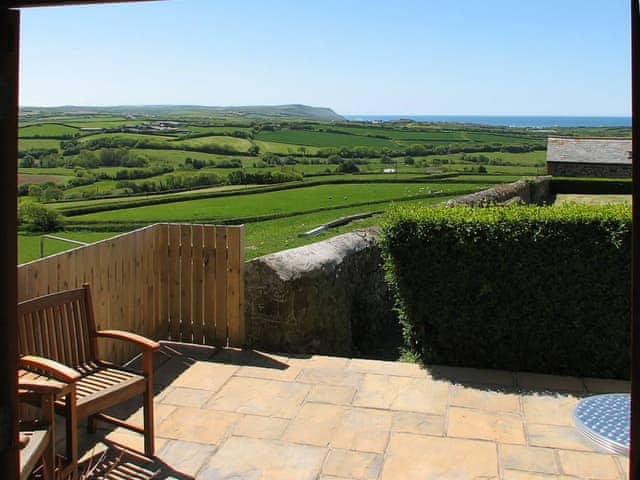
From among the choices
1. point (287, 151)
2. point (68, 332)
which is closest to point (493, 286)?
point (68, 332)

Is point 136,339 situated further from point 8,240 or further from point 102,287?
point 8,240

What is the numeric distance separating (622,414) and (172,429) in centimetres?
310

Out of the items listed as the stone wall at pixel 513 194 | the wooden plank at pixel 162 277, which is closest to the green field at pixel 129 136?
the stone wall at pixel 513 194

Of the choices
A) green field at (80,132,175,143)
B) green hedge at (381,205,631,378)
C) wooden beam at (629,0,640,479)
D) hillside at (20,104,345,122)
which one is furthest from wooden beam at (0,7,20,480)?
hillside at (20,104,345,122)

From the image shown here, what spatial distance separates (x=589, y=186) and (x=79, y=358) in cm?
2703

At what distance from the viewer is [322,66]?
146ft

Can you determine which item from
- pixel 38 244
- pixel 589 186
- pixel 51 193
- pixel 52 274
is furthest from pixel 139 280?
pixel 589 186

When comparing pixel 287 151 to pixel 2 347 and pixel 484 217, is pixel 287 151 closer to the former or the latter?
pixel 484 217

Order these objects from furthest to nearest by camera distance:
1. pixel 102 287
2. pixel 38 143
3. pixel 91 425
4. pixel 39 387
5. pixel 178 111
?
pixel 178 111, pixel 38 143, pixel 102 287, pixel 91 425, pixel 39 387

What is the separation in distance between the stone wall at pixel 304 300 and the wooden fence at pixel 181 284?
19 cm

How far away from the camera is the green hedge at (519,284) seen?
554cm

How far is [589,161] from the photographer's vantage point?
31.3 metres

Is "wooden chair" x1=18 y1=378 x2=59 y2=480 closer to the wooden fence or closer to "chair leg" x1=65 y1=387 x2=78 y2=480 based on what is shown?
"chair leg" x1=65 y1=387 x2=78 y2=480

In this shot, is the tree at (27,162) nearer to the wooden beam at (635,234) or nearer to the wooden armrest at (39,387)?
the wooden armrest at (39,387)
